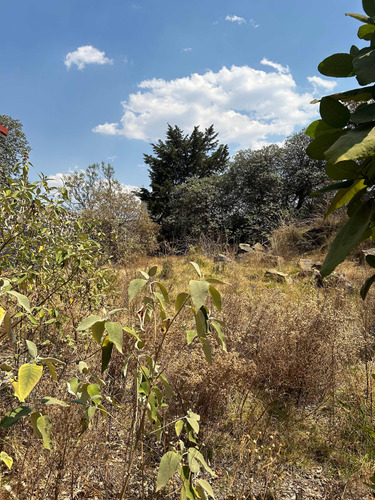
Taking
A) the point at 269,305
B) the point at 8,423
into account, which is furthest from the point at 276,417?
Result: the point at 8,423

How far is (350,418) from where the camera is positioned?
2172 millimetres

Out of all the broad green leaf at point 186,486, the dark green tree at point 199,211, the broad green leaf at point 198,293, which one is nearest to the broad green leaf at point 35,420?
the broad green leaf at point 186,486

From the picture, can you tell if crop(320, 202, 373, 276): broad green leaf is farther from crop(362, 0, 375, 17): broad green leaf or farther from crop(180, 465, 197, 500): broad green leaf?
crop(180, 465, 197, 500): broad green leaf

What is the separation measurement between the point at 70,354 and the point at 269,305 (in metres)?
2.28

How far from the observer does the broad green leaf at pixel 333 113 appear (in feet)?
1.42

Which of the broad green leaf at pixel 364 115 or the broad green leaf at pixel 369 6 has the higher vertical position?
the broad green leaf at pixel 369 6

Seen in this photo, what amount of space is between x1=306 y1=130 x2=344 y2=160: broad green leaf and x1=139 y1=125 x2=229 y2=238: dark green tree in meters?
15.9

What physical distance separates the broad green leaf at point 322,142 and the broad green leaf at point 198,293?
306 mm

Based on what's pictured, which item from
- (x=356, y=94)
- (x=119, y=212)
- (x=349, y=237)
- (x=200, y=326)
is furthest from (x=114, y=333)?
(x=119, y=212)

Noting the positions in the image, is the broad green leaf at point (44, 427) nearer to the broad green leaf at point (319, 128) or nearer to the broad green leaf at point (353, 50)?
the broad green leaf at point (319, 128)

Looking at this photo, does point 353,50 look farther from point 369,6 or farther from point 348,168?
point 348,168

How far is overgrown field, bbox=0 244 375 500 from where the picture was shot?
4.38 feet

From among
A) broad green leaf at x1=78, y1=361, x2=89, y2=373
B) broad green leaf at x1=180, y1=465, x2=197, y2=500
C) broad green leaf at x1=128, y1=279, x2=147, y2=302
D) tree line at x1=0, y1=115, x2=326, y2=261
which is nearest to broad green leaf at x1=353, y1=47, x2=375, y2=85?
broad green leaf at x1=128, y1=279, x2=147, y2=302

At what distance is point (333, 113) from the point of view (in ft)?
1.43
